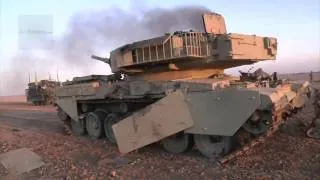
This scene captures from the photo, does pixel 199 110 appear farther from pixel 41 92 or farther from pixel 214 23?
pixel 41 92

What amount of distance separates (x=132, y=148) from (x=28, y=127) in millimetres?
7922

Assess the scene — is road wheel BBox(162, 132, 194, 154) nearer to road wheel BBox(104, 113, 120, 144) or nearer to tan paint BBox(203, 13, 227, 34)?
road wheel BBox(104, 113, 120, 144)

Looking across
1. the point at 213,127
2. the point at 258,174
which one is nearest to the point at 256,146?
the point at 213,127

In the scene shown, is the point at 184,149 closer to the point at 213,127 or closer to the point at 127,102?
the point at 213,127

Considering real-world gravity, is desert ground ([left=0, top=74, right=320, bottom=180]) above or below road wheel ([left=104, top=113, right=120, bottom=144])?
below

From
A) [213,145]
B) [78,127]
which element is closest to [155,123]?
[213,145]

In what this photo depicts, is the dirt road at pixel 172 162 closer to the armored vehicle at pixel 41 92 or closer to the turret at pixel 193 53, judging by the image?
the turret at pixel 193 53

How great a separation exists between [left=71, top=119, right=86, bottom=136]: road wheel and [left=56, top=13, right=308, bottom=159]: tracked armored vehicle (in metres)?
1.38

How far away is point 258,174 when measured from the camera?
727cm

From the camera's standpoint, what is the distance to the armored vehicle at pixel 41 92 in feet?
110

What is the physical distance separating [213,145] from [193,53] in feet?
6.57

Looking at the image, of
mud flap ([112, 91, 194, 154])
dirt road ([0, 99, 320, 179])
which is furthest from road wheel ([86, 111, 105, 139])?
mud flap ([112, 91, 194, 154])

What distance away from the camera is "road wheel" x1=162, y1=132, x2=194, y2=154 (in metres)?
9.60

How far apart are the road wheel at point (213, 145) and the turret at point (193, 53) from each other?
5.67ft
